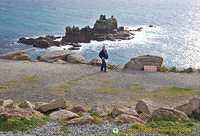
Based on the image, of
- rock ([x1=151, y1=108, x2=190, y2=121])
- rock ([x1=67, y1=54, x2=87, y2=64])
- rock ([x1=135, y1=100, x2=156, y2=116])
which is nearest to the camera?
rock ([x1=151, y1=108, x2=190, y2=121])

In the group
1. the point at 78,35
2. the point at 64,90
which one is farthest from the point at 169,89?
Answer: the point at 78,35

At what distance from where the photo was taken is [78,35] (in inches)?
3487

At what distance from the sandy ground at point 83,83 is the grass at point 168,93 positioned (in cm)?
10

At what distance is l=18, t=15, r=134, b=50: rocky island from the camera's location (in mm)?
83425

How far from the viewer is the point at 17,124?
14.7 metres

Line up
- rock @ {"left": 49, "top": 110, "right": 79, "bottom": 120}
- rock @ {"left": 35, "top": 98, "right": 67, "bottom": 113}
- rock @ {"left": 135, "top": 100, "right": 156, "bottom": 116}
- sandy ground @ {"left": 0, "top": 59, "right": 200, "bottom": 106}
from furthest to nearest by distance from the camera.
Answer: sandy ground @ {"left": 0, "top": 59, "right": 200, "bottom": 106} → rock @ {"left": 135, "top": 100, "right": 156, "bottom": 116} → rock @ {"left": 35, "top": 98, "right": 67, "bottom": 113} → rock @ {"left": 49, "top": 110, "right": 79, "bottom": 120}

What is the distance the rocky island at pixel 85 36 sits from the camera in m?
83.4

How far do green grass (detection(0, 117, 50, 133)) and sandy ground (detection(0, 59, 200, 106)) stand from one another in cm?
722

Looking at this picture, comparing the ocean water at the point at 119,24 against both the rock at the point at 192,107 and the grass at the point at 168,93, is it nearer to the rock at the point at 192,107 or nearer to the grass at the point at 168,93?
the grass at the point at 168,93

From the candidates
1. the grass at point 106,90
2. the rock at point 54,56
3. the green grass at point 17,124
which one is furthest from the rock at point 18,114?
the rock at point 54,56

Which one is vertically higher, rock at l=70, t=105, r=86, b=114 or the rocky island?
the rocky island

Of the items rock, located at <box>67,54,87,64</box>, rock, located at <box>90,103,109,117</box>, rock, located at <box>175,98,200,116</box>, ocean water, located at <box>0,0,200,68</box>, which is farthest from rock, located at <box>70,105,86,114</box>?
ocean water, located at <box>0,0,200,68</box>

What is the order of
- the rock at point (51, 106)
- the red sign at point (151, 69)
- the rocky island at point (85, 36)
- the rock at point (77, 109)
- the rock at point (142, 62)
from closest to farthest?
1. the rock at point (51, 106)
2. the rock at point (77, 109)
3. the red sign at point (151, 69)
4. the rock at point (142, 62)
5. the rocky island at point (85, 36)

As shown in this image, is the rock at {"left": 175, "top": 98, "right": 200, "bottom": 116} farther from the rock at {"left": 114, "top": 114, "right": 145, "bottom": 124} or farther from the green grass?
the green grass
